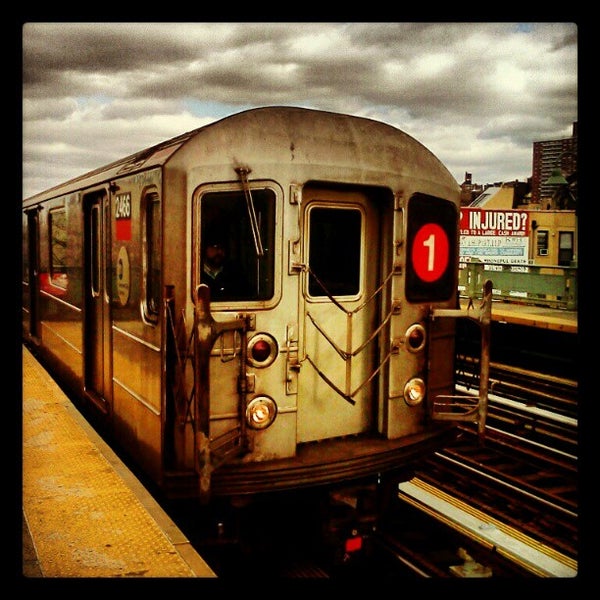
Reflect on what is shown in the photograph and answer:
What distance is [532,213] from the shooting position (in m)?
22.2

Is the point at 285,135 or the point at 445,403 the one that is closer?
the point at 285,135

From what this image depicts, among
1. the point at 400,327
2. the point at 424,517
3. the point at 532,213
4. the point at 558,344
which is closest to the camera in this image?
the point at 400,327

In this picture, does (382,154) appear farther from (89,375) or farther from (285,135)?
(89,375)

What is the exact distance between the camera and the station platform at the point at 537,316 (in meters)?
13.5

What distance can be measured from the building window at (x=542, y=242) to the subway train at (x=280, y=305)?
2017 centimetres

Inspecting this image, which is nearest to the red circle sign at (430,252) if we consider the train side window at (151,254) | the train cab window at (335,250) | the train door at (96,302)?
the train cab window at (335,250)

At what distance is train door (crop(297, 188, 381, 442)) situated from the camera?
4.71m

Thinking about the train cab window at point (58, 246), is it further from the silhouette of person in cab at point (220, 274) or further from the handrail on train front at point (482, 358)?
the handrail on train front at point (482, 358)

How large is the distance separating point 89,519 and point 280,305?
1.86 m

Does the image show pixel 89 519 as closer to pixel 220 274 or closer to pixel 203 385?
pixel 203 385

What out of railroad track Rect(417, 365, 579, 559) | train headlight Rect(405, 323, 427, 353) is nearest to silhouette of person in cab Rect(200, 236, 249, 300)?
train headlight Rect(405, 323, 427, 353)

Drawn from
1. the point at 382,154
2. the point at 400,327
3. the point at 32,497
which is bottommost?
the point at 32,497
